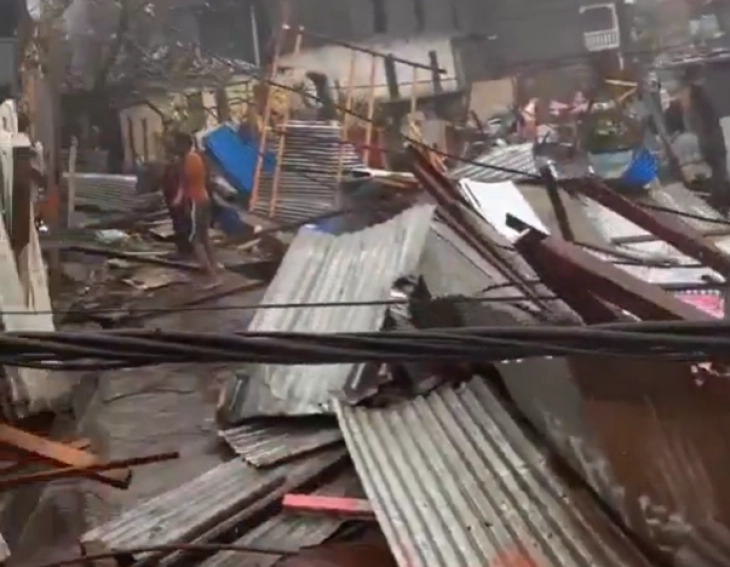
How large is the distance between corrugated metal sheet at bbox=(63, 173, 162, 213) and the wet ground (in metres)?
0.52

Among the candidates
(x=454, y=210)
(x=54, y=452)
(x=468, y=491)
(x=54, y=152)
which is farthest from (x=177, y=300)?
(x=468, y=491)

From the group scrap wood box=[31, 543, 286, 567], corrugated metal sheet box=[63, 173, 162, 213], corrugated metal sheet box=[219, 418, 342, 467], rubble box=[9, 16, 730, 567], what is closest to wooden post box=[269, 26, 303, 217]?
rubble box=[9, 16, 730, 567]

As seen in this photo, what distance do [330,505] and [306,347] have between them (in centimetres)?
99

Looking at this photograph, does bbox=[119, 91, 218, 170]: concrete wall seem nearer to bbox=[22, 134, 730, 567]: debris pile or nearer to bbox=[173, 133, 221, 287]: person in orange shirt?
bbox=[173, 133, 221, 287]: person in orange shirt

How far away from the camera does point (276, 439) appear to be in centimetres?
228

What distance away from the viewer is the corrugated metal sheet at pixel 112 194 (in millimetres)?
3410

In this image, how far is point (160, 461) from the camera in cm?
232

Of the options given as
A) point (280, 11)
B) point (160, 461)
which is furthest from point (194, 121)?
point (160, 461)

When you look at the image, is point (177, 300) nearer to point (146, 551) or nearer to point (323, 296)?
point (323, 296)

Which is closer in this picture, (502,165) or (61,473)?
(61,473)

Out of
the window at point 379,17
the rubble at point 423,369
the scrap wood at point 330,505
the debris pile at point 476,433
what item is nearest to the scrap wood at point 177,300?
the rubble at point 423,369

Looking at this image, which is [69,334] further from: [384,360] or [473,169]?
[473,169]

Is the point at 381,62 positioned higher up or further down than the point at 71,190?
higher up

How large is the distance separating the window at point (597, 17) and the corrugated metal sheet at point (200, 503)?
1538 mm
